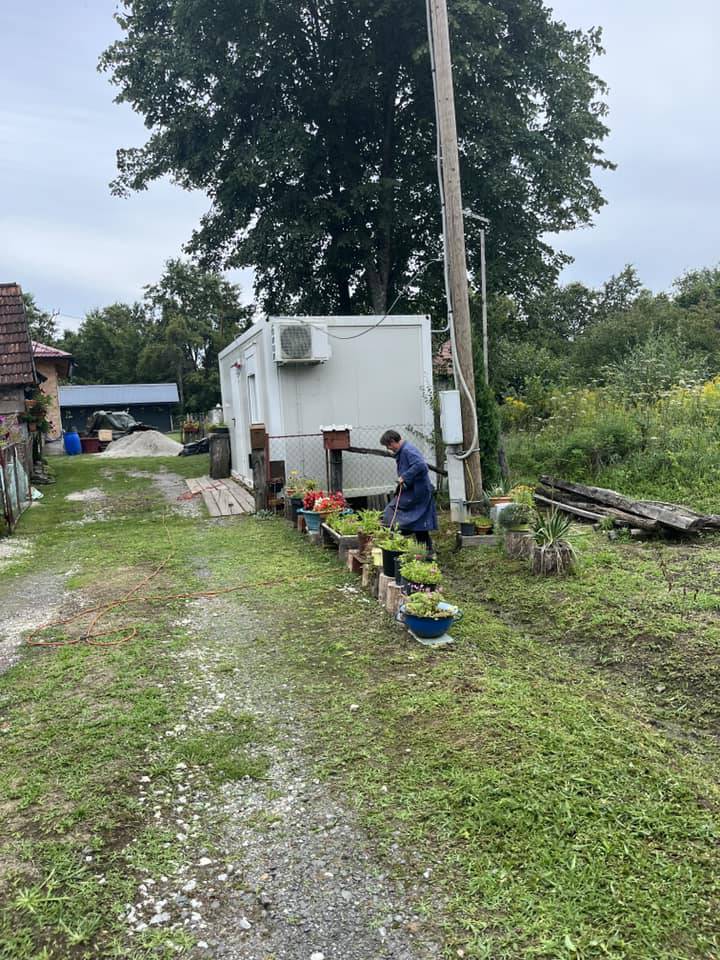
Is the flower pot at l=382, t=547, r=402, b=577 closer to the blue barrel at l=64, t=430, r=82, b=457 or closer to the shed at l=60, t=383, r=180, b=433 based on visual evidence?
the blue barrel at l=64, t=430, r=82, b=457

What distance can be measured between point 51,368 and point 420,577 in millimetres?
22924

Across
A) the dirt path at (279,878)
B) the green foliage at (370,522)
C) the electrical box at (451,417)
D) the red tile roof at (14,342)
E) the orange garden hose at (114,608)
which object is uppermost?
the red tile roof at (14,342)

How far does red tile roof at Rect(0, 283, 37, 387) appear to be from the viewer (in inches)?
546

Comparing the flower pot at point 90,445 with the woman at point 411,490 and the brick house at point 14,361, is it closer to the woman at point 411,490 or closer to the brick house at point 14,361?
the brick house at point 14,361

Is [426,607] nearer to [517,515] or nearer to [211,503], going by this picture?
[517,515]

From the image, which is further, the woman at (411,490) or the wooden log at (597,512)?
the wooden log at (597,512)

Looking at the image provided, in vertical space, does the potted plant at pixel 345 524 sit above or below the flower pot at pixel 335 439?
below

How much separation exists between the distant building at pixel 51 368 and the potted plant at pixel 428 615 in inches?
818

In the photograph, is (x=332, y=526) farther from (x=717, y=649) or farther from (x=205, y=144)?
(x=205, y=144)

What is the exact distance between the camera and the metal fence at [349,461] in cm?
966

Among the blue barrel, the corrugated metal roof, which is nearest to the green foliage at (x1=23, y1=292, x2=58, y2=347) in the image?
the corrugated metal roof

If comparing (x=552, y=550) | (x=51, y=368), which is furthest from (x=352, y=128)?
(x=552, y=550)

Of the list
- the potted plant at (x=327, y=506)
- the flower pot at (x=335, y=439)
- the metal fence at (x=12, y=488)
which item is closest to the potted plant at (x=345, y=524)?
the potted plant at (x=327, y=506)

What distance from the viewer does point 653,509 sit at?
6.74 meters
